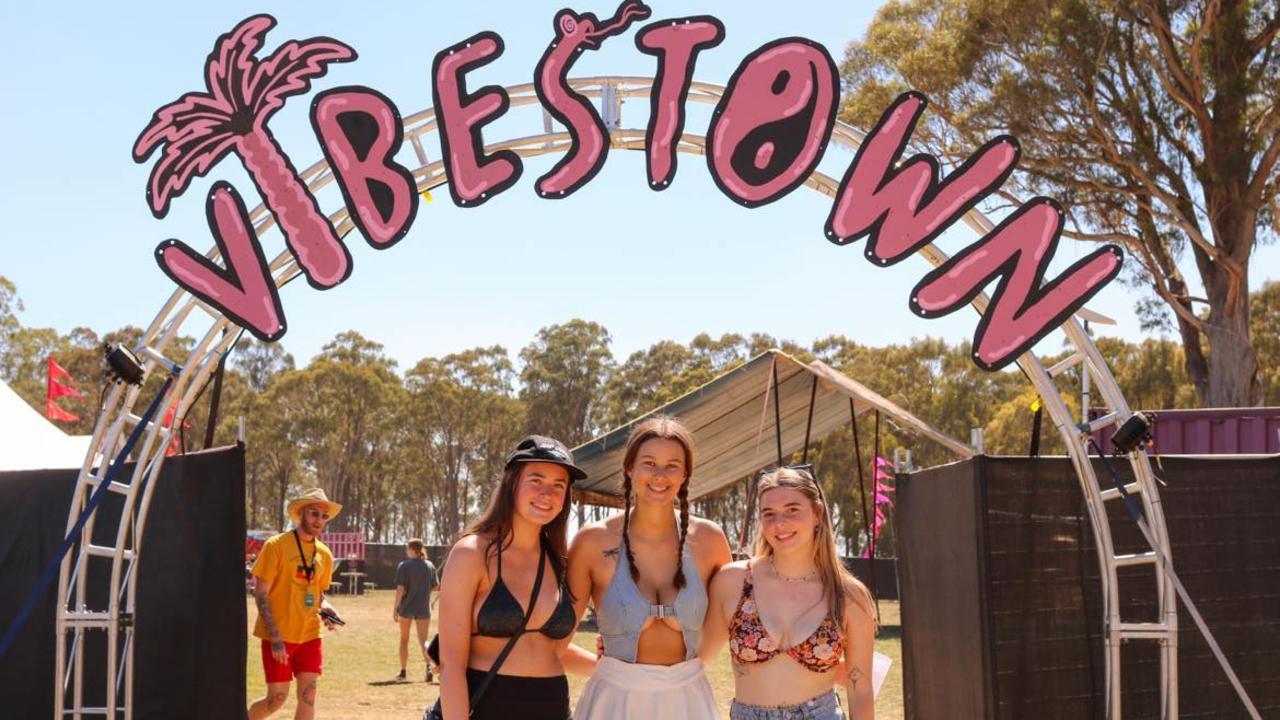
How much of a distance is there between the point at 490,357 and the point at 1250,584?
1874 inches

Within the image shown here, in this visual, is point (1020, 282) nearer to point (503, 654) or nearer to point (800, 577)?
point (800, 577)

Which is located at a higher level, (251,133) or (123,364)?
(251,133)

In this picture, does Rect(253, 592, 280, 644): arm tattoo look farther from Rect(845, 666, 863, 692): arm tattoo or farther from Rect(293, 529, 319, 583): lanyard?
Rect(845, 666, 863, 692): arm tattoo

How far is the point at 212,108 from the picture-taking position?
541 centimetres

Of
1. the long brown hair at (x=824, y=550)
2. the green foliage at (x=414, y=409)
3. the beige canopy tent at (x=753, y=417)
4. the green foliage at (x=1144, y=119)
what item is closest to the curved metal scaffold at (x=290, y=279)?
the long brown hair at (x=824, y=550)

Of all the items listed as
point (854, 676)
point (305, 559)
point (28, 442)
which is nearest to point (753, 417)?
point (305, 559)

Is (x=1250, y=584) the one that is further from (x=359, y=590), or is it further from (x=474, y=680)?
(x=359, y=590)

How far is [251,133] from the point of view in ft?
17.7

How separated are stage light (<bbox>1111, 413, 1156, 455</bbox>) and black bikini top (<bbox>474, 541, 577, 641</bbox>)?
2954 millimetres

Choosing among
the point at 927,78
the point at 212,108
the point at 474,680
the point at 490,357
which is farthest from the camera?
the point at 490,357

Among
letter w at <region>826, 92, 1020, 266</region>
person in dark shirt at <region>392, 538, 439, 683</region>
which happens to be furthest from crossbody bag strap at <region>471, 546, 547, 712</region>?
person in dark shirt at <region>392, 538, 439, 683</region>

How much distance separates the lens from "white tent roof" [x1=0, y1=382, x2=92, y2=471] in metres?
12.1

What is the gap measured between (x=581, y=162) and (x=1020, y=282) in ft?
6.68

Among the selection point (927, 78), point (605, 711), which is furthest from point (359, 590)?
point (605, 711)
